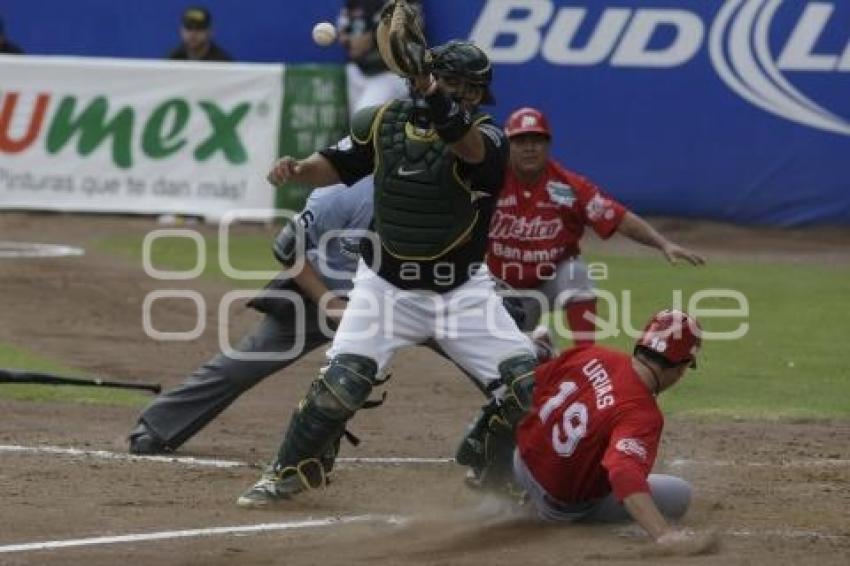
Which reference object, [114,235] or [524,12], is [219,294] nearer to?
[114,235]

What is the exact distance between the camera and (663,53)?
68.2 ft

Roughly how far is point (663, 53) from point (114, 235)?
6.03 metres

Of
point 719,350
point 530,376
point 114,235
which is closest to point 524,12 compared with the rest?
point 114,235

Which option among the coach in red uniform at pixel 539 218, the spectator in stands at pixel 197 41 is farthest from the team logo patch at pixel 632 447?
the spectator in stands at pixel 197 41

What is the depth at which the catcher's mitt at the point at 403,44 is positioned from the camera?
25.2 feet

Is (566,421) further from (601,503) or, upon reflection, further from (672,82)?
(672,82)

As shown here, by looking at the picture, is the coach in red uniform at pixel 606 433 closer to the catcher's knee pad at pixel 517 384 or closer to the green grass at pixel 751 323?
the catcher's knee pad at pixel 517 384

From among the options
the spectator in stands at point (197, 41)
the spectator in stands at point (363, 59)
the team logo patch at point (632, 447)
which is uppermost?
the team logo patch at point (632, 447)

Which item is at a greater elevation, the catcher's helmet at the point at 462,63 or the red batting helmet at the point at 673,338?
the catcher's helmet at the point at 462,63

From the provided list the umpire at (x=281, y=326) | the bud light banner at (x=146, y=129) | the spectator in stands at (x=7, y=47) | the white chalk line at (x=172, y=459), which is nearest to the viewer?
the umpire at (x=281, y=326)

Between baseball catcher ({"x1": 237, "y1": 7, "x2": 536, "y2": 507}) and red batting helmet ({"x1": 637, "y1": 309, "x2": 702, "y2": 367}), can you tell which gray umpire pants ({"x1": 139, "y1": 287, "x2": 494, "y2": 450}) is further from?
red batting helmet ({"x1": 637, "y1": 309, "x2": 702, "y2": 367})

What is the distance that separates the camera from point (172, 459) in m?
9.90

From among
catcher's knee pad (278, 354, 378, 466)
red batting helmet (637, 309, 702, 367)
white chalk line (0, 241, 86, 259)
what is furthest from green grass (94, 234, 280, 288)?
red batting helmet (637, 309, 702, 367)

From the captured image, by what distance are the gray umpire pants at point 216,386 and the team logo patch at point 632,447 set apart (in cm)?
270
